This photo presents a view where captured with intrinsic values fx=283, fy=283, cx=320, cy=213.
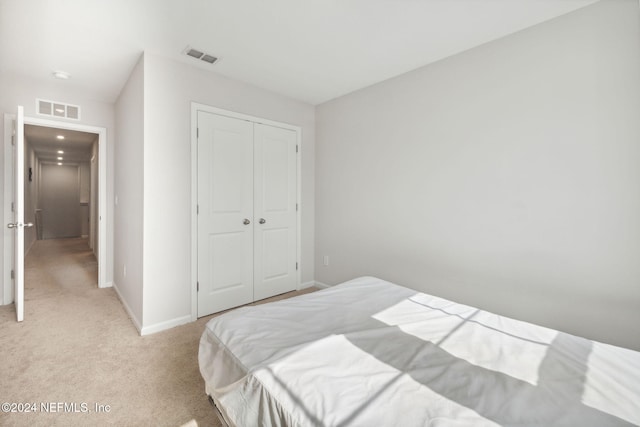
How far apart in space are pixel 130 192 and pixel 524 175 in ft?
12.0

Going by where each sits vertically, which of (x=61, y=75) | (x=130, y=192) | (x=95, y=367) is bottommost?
(x=95, y=367)

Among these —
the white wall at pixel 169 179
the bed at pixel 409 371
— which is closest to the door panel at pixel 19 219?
the white wall at pixel 169 179

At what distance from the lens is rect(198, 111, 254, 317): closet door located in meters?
2.91

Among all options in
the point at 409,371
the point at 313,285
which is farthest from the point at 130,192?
the point at 409,371

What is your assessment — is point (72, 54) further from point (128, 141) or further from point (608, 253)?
point (608, 253)

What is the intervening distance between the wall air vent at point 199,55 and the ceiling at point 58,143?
372cm

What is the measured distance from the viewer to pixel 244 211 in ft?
10.6

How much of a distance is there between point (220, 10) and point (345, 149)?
196cm

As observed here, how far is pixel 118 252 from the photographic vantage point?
357cm

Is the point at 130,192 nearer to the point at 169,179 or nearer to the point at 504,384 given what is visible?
the point at 169,179

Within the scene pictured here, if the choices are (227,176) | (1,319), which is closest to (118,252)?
(1,319)

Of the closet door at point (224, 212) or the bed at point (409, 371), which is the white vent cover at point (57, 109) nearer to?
the closet door at point (224, 212)

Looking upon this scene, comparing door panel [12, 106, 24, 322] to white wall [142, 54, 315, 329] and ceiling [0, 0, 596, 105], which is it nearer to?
ceiling [0, 0, 596, 105]

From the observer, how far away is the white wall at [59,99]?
306cm
